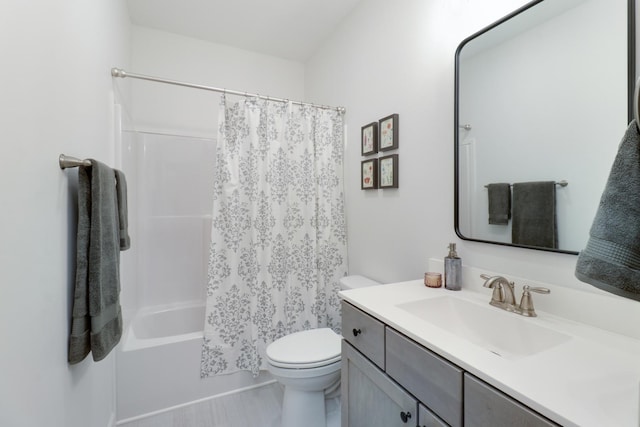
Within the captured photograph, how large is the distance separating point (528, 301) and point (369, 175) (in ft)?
3.72

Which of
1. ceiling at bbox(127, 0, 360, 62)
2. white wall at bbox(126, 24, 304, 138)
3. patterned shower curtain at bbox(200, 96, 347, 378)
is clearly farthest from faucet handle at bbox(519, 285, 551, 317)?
white wall at bbox(126, 24, 304, 138)

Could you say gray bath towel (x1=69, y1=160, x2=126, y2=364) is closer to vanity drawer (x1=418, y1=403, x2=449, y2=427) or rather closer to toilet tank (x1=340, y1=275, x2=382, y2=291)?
vanity drawer (x1=418, y1=403, x2=449, y2=427)

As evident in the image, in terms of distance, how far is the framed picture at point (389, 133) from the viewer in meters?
1.67

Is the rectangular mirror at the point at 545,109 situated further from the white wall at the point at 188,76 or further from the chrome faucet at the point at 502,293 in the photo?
the white wall at the point at 188,76

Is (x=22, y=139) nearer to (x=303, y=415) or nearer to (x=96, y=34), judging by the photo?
(x=96, y=34)

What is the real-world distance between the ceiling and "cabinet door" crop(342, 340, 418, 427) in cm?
219

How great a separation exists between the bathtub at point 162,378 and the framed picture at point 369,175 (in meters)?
1.47

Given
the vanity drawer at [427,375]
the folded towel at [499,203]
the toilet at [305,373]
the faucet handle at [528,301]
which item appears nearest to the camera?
the vanity drawer at [427,375]

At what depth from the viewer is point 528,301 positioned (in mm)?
990

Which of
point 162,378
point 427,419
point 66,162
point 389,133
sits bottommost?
point 162,378

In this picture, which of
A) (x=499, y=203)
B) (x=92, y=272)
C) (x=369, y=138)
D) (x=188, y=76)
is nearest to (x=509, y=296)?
(x=499, y=203)

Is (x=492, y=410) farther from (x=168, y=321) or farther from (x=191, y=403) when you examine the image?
(x=168, y=321)

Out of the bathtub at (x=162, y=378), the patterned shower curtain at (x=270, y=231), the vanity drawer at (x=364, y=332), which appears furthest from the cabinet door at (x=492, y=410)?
the bathtub at (x=162, y=378)

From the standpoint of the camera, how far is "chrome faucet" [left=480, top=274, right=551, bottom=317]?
99cm
